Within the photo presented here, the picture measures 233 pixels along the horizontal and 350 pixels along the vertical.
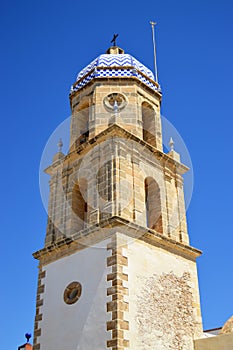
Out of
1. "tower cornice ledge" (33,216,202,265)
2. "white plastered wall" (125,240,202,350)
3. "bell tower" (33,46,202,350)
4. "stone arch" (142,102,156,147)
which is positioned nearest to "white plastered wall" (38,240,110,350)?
"bell tower" (33,46,202,350)

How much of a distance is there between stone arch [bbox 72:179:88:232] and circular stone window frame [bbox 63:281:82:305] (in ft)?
6.21

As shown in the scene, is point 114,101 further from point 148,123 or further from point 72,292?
point 72,292

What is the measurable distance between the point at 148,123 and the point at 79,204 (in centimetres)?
374

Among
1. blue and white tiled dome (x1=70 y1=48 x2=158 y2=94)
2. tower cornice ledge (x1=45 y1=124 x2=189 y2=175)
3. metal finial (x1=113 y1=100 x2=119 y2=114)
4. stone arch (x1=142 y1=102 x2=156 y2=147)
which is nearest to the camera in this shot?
tower cornice ledge (x1=45 y1=124 x2=189 y2=175)

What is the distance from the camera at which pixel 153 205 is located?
12852 millimetres

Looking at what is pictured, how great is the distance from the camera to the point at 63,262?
11.8m

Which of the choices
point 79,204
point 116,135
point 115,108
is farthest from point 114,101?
point 79,204

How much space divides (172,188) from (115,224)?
3374mm

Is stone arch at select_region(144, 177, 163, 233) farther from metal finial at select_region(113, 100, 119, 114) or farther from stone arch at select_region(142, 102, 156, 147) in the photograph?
metal finial at select_region(113, 100, 119, 114)

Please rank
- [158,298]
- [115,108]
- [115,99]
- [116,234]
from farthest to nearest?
[115,99] → [115,108] → [158,298] → [116,234]

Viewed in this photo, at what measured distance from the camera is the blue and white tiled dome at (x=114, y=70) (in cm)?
1468

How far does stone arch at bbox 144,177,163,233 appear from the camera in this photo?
12516 millimetres

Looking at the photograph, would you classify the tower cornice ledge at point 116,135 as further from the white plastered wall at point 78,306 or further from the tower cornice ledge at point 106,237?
the white plastered wall at point 78,306

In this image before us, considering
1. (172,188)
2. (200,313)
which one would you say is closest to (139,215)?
(172,188)
